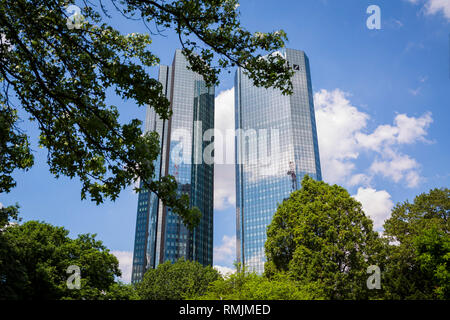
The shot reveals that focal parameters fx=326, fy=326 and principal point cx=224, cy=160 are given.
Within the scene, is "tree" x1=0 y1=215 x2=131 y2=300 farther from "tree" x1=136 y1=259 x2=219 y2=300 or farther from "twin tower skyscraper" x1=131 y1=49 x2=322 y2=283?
"twin tower skyscraper" x1=131 y1=49 x2=322 y2=283

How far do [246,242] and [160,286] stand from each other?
9496cm

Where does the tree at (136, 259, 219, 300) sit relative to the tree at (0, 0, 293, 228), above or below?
below

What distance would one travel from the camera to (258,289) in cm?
1853

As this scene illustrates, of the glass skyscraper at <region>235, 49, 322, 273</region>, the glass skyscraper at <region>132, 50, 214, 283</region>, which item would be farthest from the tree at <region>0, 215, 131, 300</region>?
the glass skyscraper at <region>235, 49, 322, 273</region>

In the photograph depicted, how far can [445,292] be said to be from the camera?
23344 millimetres

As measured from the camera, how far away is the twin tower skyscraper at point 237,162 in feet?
437

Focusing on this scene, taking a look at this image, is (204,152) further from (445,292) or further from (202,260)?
(445,292)

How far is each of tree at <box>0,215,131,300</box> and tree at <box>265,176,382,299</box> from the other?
1707 centimetres

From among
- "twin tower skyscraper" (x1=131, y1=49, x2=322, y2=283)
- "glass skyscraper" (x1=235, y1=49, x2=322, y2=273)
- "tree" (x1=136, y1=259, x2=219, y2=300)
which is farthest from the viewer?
"glass skyscraper" (x1=235, y1=49, x2=322, y2=273)

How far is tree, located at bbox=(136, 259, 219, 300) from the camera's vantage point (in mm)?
46469

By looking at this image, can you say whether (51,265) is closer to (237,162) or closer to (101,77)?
(101,77)

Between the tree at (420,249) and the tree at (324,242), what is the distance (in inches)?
146
